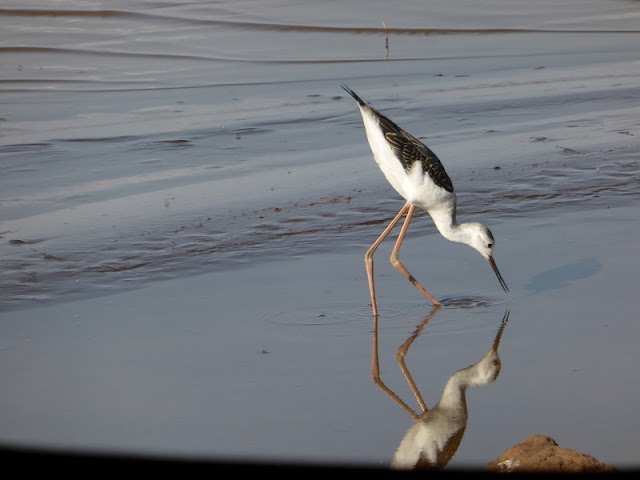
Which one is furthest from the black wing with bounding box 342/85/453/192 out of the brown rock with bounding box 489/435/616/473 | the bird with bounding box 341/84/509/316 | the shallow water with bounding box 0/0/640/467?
the brown rock with bounding box 489/435/616/473

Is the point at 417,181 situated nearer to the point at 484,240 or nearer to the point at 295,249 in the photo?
the point at 484,240

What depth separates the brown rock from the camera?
309 cm

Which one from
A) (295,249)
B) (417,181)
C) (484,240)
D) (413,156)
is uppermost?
(413,156)

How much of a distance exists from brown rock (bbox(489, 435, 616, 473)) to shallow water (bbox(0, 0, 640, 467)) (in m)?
0.33

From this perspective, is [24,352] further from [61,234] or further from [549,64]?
[549,64]

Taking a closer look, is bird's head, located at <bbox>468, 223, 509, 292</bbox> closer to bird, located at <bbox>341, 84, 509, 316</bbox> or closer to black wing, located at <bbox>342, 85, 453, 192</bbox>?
bird, located at <bbox>341, 84, 509, 316</bbox>

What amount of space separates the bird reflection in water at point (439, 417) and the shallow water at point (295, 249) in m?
0.05

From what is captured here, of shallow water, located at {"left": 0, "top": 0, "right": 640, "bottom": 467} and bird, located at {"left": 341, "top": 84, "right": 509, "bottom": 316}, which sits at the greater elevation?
bird, located at {"left": 341, "top": 84, "right": 509, "bottom": 316}

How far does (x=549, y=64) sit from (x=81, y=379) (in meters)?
10.6

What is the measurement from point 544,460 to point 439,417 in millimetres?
913

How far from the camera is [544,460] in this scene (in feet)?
10.3

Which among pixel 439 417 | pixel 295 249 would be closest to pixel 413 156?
pixel 295 249

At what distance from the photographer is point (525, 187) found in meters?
7.84

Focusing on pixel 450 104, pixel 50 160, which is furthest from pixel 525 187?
pixel 50 160
